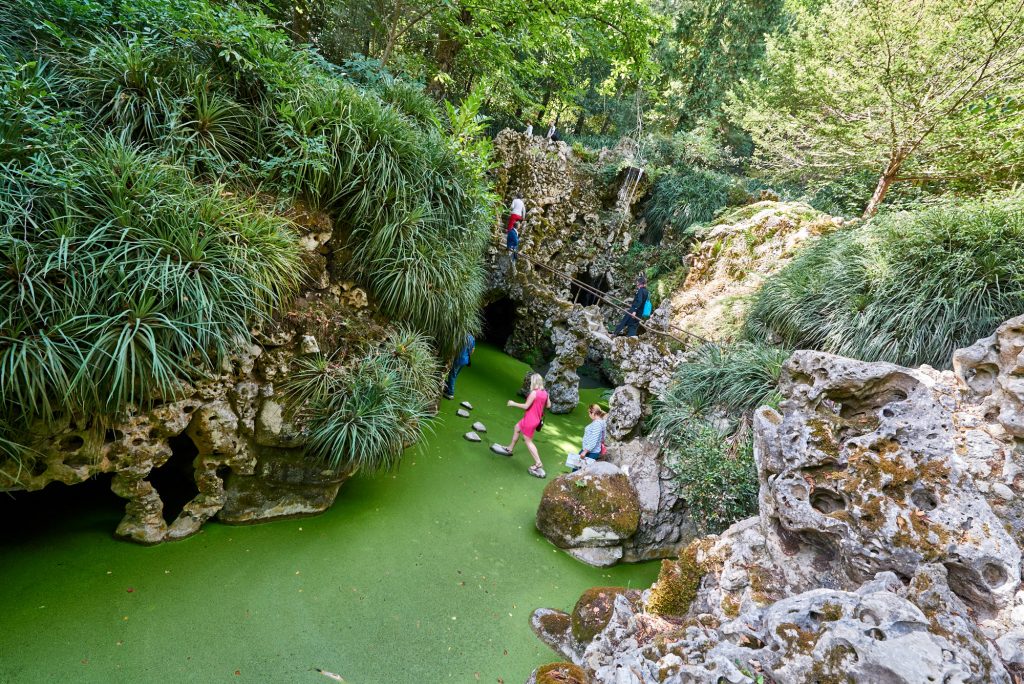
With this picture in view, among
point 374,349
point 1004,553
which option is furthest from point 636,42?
point 1004,553

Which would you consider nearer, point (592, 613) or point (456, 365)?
point (592, 613)

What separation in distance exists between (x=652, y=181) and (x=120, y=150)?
404 inches

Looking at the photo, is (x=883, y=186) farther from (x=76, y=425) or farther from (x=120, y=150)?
(x=76, y=425)

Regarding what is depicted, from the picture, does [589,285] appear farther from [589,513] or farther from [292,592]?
[292,592]

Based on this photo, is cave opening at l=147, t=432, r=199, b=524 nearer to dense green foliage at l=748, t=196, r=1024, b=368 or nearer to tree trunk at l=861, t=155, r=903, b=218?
dense green foliage at l=748, t=196, r=1024, b=368

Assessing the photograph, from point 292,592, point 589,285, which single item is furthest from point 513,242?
point 292,592

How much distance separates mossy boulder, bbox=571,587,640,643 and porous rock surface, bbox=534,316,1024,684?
67mm

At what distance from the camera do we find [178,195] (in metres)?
2.96

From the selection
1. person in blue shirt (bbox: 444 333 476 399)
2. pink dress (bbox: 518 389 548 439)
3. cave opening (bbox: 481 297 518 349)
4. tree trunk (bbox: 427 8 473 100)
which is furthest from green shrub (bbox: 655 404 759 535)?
tree trunk (bbox: 427 8 473 100)

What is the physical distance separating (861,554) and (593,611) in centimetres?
161

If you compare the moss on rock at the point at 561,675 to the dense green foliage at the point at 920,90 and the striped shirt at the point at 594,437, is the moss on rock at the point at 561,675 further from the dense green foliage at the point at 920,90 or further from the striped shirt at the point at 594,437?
the dense green foliage at the point at 920,90

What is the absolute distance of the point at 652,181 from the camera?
430 inches

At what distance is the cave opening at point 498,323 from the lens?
8844mm

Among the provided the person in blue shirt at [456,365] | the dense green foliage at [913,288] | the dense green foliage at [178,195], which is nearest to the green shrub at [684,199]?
the dense green foliage at [913,288]
